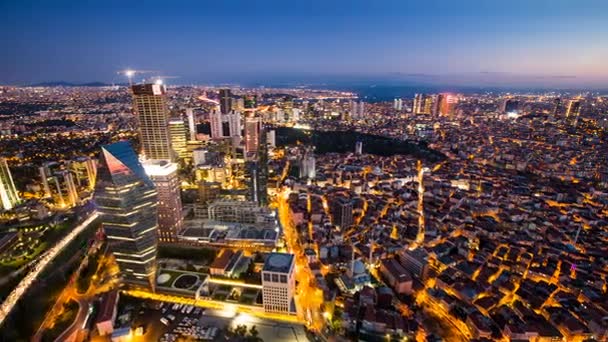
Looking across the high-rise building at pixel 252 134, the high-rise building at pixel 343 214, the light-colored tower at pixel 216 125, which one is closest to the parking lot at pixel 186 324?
the high-rise building at pixel 343 214

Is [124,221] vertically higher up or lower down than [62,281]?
higher up

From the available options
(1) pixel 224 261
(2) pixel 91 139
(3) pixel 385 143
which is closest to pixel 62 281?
(1) pixel 224 261

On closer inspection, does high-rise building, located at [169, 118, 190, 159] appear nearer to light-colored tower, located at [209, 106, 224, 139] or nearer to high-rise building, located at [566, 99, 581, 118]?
light-colored tower, located at [209, 106, 224, 139]

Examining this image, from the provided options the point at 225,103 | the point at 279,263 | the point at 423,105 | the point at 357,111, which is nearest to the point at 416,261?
the point at 279,263

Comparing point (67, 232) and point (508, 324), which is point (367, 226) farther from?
point (67, 232)

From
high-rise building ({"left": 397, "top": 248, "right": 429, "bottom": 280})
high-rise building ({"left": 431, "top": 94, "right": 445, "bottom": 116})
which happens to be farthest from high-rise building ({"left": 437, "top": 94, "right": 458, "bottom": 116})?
high-rise building ({"left": 397, "top": 248, "right": 429, "bottom": 280})
